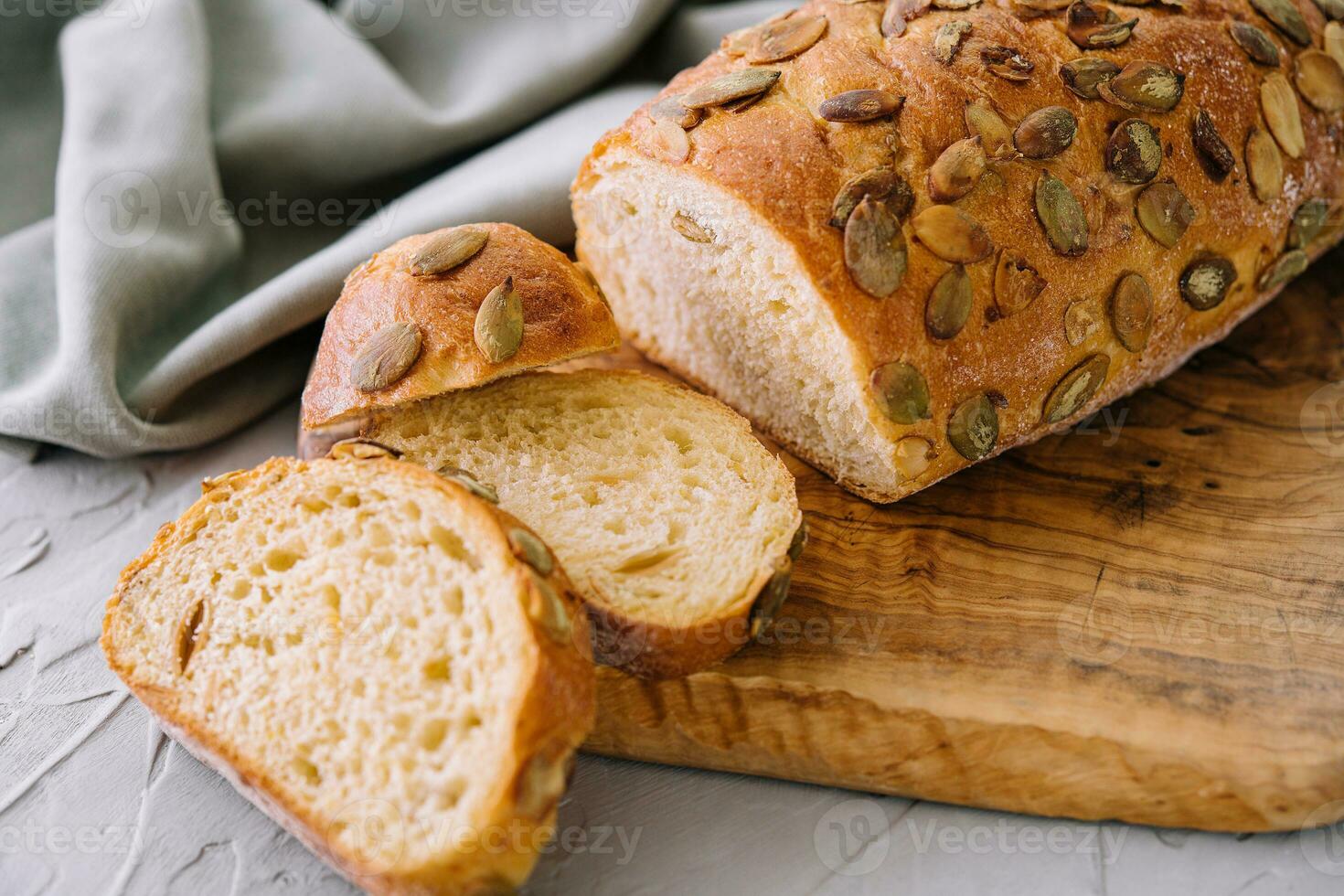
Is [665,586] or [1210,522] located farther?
[1210,522]

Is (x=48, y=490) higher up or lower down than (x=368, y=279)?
lower down

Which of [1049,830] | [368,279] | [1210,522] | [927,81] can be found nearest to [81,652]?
[368,279]

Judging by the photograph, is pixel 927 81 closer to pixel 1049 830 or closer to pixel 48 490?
pixel 1049 830

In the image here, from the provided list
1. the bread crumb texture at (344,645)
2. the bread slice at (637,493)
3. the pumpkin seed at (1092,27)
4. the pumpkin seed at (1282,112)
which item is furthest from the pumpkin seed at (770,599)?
the pumpkin seed at (1282,112)

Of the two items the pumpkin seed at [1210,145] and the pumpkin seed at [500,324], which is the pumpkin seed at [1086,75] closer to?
the pumpkin seed at [1210,145]

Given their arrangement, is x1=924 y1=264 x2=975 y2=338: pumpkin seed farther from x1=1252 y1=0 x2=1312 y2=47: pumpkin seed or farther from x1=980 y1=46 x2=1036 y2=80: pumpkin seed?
x1=1252 y1=0 x2=1312 y2=47: pumpkin seed

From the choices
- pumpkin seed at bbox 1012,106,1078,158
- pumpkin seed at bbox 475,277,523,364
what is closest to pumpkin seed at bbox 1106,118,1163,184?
pumpkin seed at bbox 1012,106,1078,158
